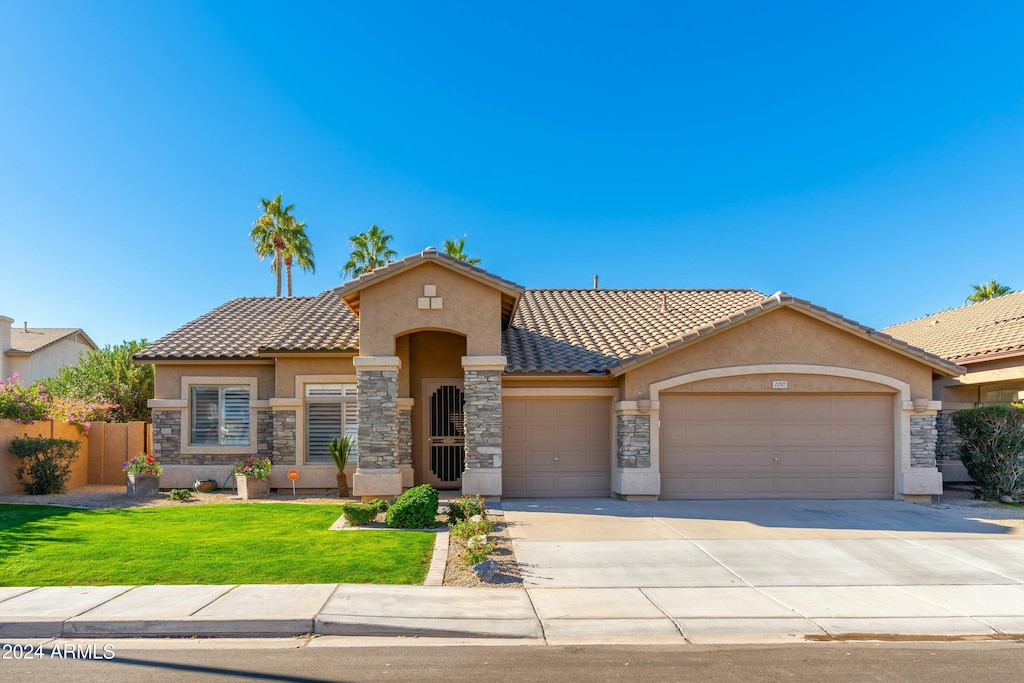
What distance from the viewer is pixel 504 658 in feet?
20.0

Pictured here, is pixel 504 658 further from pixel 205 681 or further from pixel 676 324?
pixel 676 324

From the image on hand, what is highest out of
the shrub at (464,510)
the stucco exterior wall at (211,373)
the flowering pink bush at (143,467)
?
the stucco exterior wall at (211,373)

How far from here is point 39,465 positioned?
15930mm

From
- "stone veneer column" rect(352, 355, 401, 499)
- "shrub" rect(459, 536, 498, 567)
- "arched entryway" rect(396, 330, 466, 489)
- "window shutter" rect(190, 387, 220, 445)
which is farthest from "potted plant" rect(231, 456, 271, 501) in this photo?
"shrub" rect(459, 536, 498, 567)

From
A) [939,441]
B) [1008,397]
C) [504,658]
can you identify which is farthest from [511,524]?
[1008,397]

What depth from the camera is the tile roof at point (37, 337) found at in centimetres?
3478

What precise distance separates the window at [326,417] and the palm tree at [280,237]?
2129 cm

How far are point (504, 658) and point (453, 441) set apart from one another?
408 inches

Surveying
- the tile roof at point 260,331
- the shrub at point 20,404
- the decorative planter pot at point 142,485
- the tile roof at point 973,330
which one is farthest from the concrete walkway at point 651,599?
the shrub at point 20,404

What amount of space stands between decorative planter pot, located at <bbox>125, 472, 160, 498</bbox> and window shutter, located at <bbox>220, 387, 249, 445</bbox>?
5.83 ft

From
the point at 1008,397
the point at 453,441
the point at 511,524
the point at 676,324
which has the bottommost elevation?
the point at 511,524

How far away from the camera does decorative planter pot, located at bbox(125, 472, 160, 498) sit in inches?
624

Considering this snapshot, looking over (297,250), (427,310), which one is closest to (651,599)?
(427,310)

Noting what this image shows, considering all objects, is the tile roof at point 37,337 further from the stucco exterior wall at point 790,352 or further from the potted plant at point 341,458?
the stucco exterior wall at point 790,352
